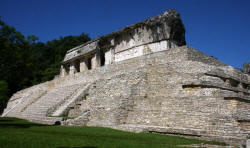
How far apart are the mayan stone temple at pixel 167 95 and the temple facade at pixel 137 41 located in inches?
3.0

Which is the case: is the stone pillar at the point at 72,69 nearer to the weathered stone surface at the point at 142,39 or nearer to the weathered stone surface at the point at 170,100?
the weathered stone surface at the point at 142,39

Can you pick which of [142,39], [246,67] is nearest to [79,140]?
[246,67]

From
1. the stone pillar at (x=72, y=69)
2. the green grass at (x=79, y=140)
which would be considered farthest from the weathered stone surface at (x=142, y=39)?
the green grass at (x=79, y=140)

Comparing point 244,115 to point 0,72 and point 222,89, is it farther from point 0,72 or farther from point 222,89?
point 0,72

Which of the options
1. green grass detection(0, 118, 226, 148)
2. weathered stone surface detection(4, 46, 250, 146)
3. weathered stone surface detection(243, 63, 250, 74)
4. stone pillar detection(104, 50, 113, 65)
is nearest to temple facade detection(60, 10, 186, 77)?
stone pillar detection(104, 50, 113, 65)

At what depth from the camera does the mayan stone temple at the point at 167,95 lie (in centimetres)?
830

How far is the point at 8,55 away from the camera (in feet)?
35.4

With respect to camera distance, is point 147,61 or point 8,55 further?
point 147,61

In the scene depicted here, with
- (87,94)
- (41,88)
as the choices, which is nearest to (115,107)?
(87,94)

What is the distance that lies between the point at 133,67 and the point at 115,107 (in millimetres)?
3887

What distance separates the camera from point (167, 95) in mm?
10500

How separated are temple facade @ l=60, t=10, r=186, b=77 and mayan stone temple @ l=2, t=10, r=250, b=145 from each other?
8 centimetres

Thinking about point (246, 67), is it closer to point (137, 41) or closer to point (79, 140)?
point (137, 41)

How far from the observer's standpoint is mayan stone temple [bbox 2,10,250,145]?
8305 mm
